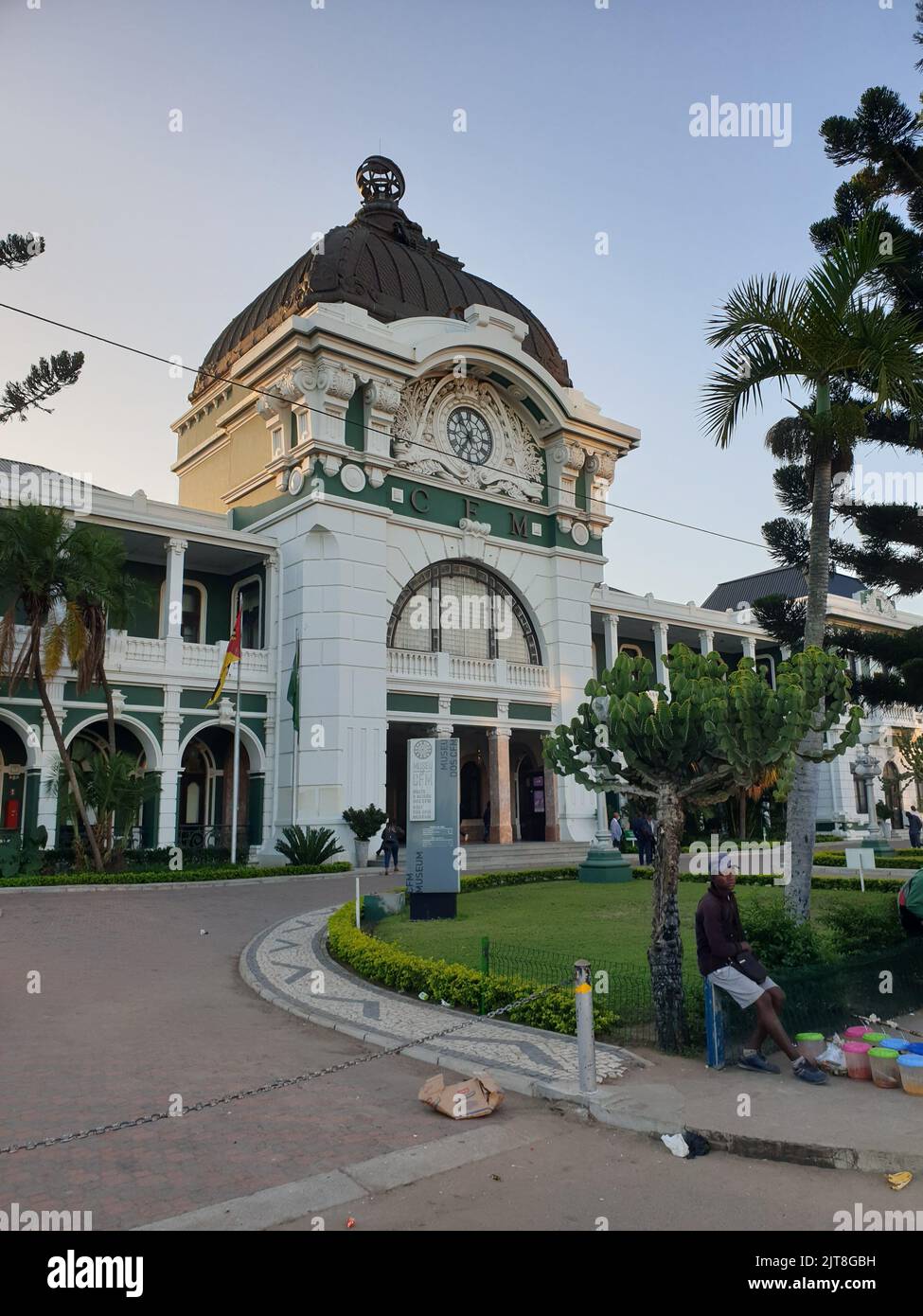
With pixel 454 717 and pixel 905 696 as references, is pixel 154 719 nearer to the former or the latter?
pixel 454 717

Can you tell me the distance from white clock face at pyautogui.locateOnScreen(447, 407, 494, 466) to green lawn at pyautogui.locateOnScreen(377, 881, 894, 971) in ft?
57.5

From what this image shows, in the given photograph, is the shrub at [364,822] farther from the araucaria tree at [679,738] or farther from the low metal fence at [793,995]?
the araucaria tree at [679,738]

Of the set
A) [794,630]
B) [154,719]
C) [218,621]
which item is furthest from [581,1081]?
[218,621]

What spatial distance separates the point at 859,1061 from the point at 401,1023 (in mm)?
4133

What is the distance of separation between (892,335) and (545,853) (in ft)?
65.1

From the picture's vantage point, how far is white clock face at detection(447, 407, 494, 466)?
3241 centimetres

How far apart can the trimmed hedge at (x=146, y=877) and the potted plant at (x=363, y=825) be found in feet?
8.63

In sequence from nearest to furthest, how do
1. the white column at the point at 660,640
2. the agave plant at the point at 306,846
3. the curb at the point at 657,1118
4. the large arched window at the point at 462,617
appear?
the curb at the point at 657,1118
the agave plant at the point at 306,846
the large arched window at the point at 462,617
the white column at the point at 660,640

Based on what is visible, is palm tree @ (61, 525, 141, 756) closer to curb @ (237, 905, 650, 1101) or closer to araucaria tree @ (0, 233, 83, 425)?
araucaria tree @ (0, 233, 83, 425)

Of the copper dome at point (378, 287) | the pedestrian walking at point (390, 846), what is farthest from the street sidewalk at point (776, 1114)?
the copper dome at point (378, 287)

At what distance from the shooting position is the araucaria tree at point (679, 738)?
7895mm

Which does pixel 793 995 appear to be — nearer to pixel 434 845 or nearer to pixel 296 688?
pixel 434 845

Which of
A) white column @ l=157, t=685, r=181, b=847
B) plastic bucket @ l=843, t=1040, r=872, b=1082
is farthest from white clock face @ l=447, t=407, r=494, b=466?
plastic bucket @ l=843, t=1040, r=872, b=1082

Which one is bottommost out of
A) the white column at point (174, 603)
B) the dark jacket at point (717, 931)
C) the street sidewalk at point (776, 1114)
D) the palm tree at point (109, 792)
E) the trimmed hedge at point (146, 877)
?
the street sidewalk at point (776, 1114)
